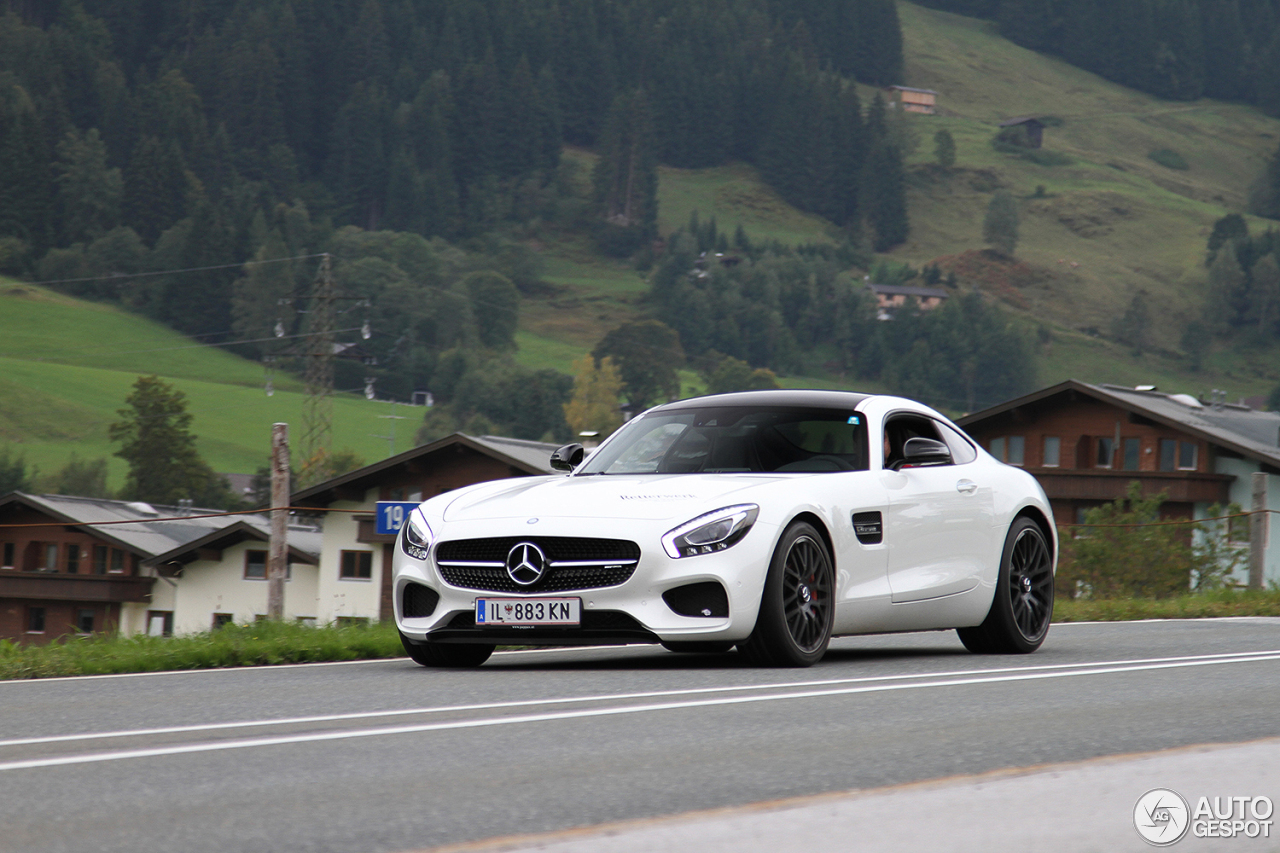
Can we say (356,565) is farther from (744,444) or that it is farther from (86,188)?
(86,188)

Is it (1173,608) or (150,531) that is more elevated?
(150,531)

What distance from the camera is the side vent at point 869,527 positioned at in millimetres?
9164

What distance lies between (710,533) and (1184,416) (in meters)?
57.5

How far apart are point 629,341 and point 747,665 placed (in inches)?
6425

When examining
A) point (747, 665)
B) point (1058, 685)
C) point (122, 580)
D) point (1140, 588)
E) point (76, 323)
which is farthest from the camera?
point (76, 323)

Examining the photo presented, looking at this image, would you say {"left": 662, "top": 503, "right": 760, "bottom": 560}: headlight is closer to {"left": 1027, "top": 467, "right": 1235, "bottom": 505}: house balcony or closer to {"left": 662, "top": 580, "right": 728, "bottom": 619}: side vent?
{"left": 662, "top": 580, "right": 728, "bottom": 619}: side vent

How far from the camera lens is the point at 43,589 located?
63719 mm

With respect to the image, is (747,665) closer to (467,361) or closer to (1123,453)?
(1123,453)

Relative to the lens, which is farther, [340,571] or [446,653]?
[340,571]

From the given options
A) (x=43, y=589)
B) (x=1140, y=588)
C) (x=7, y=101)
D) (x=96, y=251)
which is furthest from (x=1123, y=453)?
(x=7, y=101)

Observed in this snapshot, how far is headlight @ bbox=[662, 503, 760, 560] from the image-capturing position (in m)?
8.30

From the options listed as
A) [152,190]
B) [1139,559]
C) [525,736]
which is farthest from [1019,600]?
[152,190]

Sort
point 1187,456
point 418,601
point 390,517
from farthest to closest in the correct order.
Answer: point 1187,456, point 390,517, point 418,601
